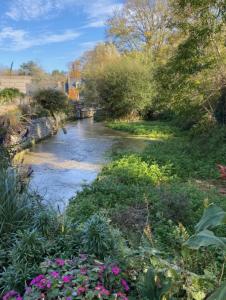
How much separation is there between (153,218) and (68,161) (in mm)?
5816

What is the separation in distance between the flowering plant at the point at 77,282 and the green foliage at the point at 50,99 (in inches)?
696

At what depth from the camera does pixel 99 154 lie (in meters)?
11.2

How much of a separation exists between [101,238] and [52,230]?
61cm

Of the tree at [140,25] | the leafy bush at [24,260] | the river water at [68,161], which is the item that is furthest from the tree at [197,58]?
the tree at [140,25]

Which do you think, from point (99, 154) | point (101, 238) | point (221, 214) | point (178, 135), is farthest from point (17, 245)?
point (178, 135)

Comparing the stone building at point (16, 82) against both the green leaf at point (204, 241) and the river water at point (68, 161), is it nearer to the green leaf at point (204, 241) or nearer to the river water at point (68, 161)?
the river water at point (68, 161)

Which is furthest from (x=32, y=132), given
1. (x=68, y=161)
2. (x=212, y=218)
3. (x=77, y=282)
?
(x=212, y=218)

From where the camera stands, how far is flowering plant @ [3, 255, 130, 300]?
2121mm

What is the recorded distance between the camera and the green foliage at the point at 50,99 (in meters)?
19.5

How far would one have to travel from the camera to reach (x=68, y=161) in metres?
10.0

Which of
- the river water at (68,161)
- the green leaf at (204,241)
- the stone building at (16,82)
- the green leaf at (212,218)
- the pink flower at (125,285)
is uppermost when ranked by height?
the stone building at (16,82)

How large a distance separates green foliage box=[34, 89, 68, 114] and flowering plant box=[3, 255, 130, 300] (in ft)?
58.0

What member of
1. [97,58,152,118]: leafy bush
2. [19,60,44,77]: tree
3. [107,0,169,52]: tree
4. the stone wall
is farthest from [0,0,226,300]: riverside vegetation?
[19,60,44,77]: tree

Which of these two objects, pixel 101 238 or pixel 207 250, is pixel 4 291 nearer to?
pixel 101 238
